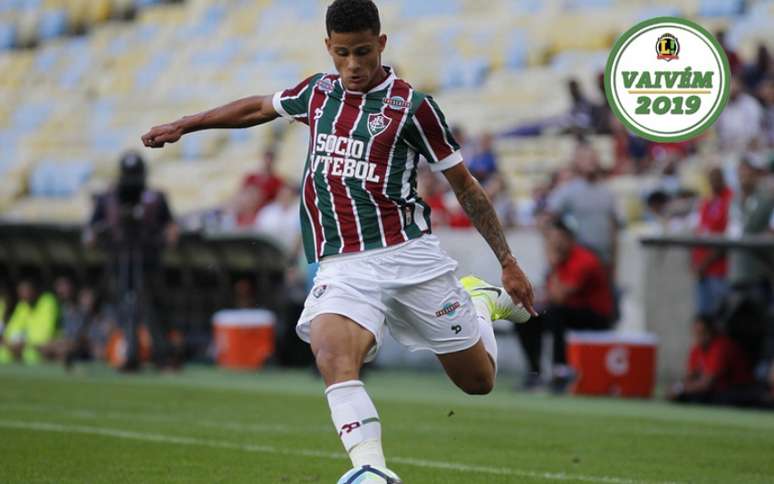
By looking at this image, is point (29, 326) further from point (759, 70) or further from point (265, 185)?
point (759, 70)

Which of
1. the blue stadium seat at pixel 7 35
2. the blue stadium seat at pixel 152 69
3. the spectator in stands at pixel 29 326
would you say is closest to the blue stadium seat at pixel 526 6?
the spectator in stands at pixel 29 326

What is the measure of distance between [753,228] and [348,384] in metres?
7.67

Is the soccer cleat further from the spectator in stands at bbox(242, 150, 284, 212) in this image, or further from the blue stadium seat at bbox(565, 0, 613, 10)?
the blue stadium seat at bbox(565, 0, 613, 10)

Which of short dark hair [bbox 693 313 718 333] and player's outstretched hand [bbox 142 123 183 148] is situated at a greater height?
player's outstretched hand [bbox 142 123 183 148]

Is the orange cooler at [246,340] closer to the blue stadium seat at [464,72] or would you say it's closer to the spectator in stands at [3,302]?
the spectator in stands at [3,302]

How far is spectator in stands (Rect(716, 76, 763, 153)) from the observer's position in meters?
16.1

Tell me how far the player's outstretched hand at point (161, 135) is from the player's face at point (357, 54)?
84cm

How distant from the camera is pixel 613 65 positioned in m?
10.9

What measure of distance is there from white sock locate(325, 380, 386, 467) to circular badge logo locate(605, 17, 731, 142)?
16.0 ft

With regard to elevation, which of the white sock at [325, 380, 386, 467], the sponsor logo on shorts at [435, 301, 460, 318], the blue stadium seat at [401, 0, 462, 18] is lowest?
the white sock at [325, 380, 386, 467]

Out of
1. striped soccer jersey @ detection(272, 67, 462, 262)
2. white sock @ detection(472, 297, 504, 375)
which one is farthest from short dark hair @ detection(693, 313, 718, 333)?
striped soccer jersey @ detection(272, 67, 462, 262)

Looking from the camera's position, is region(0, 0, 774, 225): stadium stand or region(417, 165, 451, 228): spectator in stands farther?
region(0, 0, 774, 225): stadium stand

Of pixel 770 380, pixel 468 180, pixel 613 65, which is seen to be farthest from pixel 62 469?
pixel 770 380

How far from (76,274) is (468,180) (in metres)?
15.4
